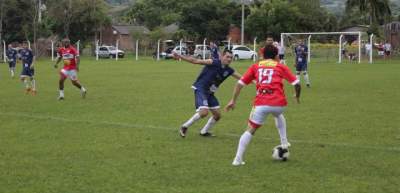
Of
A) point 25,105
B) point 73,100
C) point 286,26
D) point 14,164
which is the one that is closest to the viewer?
point 14,164

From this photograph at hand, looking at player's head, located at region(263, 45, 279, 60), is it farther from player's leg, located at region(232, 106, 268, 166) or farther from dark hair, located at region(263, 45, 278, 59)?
player's leg, located at region(232, 106, 268, 166)

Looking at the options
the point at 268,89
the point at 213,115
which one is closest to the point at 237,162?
the point at 268,89

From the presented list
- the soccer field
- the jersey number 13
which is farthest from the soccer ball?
the jersey number 13

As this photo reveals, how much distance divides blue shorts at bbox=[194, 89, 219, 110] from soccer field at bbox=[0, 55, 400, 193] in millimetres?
601

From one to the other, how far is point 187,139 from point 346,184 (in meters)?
4.46

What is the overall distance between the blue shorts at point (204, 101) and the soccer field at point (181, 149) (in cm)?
60

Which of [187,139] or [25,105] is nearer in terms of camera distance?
[187,139]

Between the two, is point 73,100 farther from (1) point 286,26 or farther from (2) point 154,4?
(2) point 154,4

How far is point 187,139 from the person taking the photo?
40.1 ft

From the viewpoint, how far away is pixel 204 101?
12.4 meters

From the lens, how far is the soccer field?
328 inches

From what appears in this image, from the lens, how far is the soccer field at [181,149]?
8328mm

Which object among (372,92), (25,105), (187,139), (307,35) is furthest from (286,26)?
(187,139)

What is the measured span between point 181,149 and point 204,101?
1.65m
